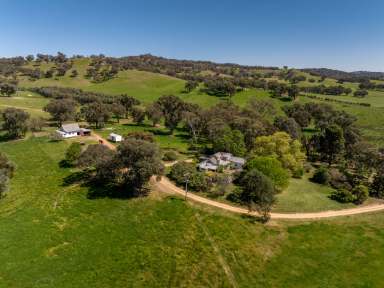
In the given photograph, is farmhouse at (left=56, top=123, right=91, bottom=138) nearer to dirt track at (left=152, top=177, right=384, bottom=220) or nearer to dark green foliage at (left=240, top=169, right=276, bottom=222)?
dirt track at (left=152, top=177, right=384, bottom=220)

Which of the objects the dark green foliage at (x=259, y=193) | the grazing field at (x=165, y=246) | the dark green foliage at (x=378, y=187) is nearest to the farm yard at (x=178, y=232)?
the grazing field at (x=165, y=246)

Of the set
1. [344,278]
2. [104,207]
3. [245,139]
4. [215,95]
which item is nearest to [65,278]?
[104,207]

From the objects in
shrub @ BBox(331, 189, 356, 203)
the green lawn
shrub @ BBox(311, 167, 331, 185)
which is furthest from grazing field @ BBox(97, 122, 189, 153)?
shrub @ BBox(331, 189, 356, 203)

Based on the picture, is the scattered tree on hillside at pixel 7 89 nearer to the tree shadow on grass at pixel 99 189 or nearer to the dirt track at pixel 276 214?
the tree shadow on grass at pixel 99 189

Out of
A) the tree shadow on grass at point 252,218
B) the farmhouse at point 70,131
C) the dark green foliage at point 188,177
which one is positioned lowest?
the tree shadow on grass at point 252,218

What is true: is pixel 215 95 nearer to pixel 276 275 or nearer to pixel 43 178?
pixel 43 178

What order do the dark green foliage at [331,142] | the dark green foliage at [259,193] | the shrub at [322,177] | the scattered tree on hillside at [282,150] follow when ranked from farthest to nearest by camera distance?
the dark green foliage at [331,142] < the scattered tree on hillside at [282,150] < the shrub at [322,177] < the dark green foliage at [259,193]
